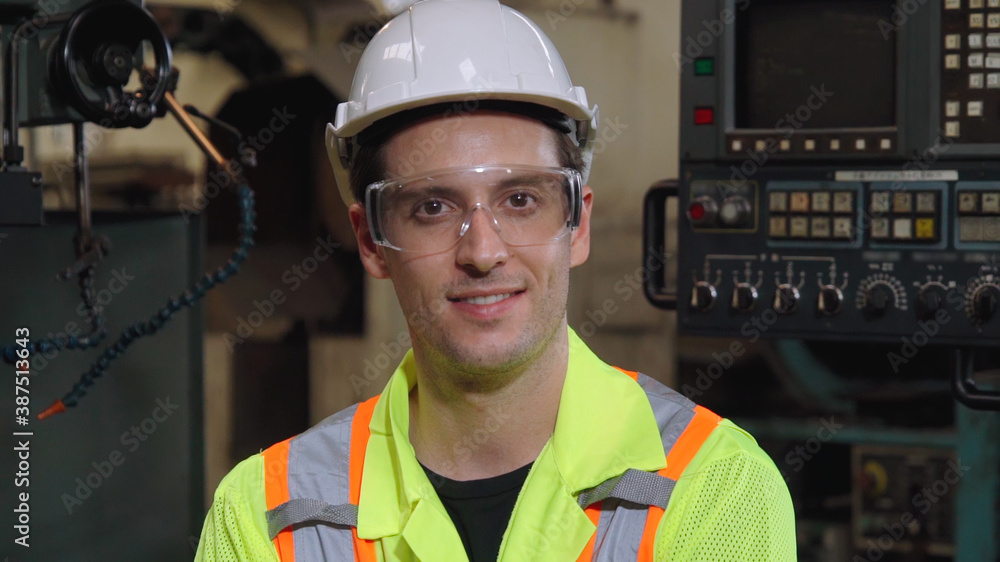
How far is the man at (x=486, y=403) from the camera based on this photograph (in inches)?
45.2

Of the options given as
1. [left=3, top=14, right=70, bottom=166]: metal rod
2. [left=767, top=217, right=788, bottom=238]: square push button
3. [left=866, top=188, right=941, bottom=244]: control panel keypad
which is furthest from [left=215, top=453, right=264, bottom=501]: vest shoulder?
[left=866, top=188, right=941, bottom=244]: control panel keypad

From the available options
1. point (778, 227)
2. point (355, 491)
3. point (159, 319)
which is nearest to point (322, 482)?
point (355, 491)

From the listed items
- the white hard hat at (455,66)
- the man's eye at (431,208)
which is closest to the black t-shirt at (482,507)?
the man's eye at (431,208)

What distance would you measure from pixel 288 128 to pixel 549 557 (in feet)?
8.44

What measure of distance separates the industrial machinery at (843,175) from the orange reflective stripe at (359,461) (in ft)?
2.52

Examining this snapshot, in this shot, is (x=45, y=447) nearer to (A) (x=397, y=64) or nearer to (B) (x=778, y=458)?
(A) (x=397, y=64)

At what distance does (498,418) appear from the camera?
4.13ft

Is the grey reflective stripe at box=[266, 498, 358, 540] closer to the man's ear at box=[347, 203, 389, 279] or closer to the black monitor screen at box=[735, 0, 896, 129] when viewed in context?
the man's ear at box=[347, 203, 389, 279]

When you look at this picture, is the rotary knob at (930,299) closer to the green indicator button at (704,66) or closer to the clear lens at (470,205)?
the green indicator button at (704,66)

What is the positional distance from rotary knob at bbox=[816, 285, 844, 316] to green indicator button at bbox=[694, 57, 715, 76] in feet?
1.46

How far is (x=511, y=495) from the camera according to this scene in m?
1.23

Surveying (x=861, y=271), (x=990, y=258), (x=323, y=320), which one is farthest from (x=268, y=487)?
(x=323, y=320)

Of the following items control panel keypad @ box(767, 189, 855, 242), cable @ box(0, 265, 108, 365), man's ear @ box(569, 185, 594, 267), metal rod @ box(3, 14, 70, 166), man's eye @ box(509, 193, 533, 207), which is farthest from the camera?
control panel keypad @ box(767, 189, 855, 242)

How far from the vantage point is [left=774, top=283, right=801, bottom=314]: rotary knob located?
1853 mm
